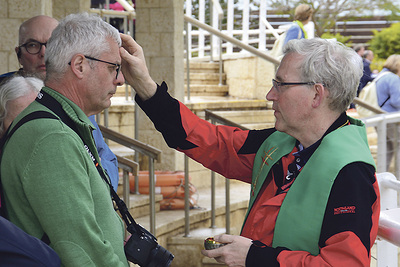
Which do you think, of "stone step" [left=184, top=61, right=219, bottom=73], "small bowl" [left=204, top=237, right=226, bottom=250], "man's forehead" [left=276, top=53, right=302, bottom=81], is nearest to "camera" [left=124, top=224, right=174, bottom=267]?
"small bowl" [left=204, top=237, right=226, bottom=250]

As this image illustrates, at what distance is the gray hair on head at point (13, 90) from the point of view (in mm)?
2387

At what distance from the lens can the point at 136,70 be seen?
2.22m

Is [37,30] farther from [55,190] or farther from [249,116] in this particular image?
[249,116]

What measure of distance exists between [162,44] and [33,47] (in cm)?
349

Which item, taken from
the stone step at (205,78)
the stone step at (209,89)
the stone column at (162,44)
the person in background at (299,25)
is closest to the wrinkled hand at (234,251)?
the stone column at (162,44)

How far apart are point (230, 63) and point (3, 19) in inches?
208

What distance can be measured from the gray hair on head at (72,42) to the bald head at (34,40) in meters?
1.12

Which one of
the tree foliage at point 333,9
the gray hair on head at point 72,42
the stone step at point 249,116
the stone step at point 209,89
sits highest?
the tree foliage at point 333,9

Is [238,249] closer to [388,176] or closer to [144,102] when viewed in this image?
[144,102]

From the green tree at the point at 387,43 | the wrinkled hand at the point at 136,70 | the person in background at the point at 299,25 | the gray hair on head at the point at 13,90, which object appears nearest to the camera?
the wrinkled hand at the point at 136,70

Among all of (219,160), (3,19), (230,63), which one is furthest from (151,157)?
(230,63)

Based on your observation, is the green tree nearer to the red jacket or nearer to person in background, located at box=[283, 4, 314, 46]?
person in background, located at box=[283, 4, 314, 46]

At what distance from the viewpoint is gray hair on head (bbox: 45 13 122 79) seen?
184 centimetres

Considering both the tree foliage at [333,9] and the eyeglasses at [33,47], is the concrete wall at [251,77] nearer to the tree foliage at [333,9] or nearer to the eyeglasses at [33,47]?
the eyeglasses at [33,47]
